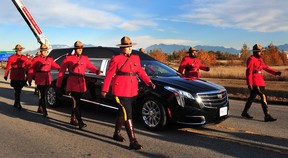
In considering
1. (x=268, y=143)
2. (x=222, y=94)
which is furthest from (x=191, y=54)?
(x=268, y=143)

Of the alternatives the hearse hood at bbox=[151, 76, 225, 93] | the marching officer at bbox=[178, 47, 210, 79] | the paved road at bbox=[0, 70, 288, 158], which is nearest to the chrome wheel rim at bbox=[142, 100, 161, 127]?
the paved road at bbox=[0, 70, 288, 158]

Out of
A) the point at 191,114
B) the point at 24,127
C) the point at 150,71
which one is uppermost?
the point at 150,71

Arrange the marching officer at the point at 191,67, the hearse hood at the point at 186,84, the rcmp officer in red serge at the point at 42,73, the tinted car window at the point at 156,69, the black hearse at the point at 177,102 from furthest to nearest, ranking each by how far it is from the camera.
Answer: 1. the marching officer at the point at 191,67
2. the rcmp officer in red serge at the point at 42,73
3. the tinted car window at the point at 156,69
4. the hearse hood at the point at 186,84
5. the black hearse at the point at 177,102

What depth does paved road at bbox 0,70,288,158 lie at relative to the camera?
5293 millimetres

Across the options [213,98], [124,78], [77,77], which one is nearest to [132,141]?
[124,78]

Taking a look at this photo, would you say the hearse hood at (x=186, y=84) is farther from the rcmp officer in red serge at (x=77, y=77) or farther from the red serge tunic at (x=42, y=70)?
the red serge tunic at (x=42, y=70)

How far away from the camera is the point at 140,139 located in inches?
242

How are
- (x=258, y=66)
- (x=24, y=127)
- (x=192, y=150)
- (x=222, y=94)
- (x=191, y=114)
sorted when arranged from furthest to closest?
(x=258, y=66), (x=24, y=127), (x=222, y=94), (x=191, y=114), (x=192, y=150)

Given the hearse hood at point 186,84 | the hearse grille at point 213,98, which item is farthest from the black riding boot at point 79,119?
the hearse grille at point 213,98

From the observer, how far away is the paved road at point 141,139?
5293 millimetres

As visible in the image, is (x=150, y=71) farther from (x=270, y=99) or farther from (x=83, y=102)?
(x=270, y=99)

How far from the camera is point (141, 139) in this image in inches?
242

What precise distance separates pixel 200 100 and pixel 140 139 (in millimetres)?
1404

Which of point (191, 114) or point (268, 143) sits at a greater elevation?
point (191, 114)
